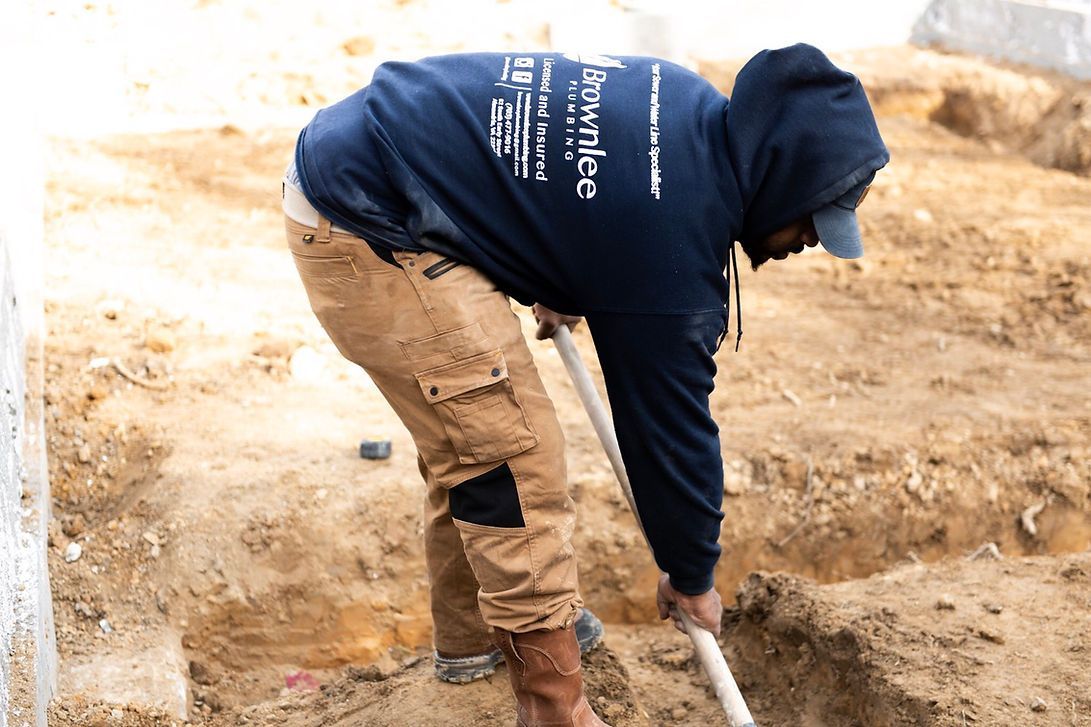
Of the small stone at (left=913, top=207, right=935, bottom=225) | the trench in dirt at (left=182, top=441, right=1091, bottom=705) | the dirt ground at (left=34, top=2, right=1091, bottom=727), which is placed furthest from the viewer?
the small stone at (left=913, top=207, right=935, bottom=225)

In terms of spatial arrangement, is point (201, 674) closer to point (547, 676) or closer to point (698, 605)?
point (547, 676)

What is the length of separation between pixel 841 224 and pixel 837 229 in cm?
2

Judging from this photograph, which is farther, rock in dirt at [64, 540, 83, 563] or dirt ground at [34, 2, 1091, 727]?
rock in dirt at [64, 540, 83, 563]

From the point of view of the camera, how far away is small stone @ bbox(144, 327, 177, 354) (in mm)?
5039

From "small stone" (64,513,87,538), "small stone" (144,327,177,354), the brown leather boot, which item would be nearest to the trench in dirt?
"small stone" (64,513,87,538)

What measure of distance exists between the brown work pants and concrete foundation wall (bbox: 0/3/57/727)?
0.99 m

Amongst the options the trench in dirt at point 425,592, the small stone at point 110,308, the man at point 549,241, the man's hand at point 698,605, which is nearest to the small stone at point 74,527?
the trench in dirt at point 425,592

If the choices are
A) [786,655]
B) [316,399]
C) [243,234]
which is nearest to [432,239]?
[786,655]

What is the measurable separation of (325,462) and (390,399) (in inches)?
70.0

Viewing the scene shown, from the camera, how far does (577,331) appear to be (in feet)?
19.3

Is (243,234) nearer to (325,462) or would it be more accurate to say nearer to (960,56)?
(325,462)

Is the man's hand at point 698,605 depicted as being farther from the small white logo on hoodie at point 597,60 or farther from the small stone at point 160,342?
the small stone at point 160,342

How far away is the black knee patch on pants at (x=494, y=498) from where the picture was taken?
8.21ft

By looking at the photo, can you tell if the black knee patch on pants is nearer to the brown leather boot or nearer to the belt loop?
the brown leather boot
